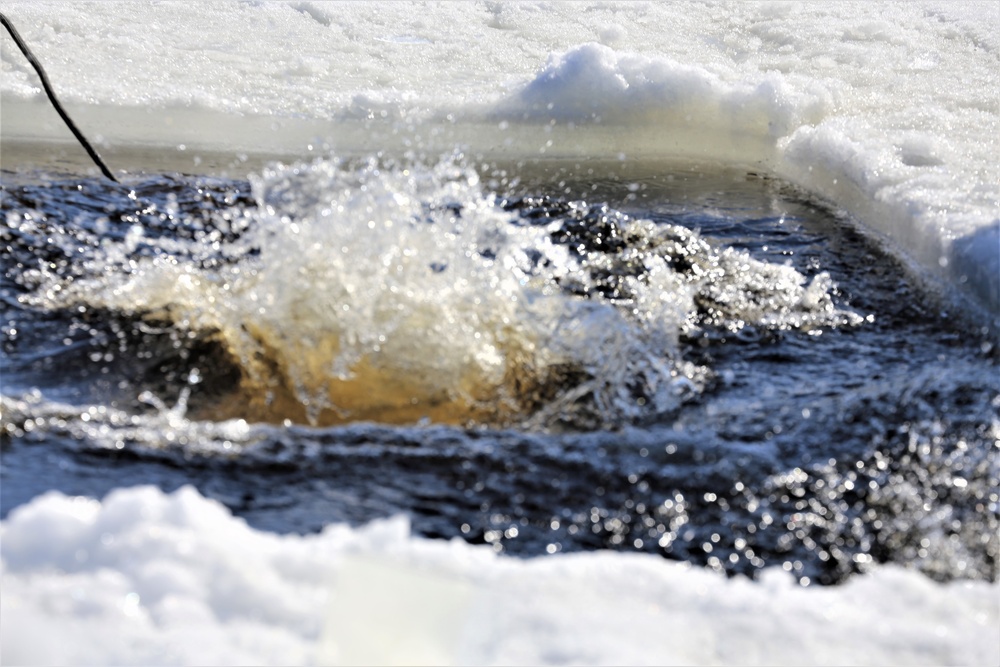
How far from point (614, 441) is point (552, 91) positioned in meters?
2.70

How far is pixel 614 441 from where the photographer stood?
6.47 ft

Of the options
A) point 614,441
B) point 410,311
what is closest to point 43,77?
point 410,311

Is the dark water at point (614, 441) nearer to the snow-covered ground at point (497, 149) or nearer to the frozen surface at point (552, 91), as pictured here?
A: the snow-covered ground at point (497, 149)

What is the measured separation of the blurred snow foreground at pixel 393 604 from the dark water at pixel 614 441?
0.13 metres

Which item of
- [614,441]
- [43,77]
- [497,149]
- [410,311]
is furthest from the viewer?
[497,149]

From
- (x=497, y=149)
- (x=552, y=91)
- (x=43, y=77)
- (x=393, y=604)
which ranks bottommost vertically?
(x=393, y=604)

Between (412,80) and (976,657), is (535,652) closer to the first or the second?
(976,657)

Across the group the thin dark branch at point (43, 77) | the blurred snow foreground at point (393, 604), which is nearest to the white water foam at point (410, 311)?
the thin dark branch at point (43, 77)

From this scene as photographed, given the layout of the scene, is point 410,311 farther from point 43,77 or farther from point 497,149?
point 497,149

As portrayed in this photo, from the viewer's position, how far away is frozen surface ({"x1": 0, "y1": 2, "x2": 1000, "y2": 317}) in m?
3.87

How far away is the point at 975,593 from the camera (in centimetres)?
152

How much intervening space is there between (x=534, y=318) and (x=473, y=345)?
20cm

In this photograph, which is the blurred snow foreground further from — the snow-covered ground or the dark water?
the dark water

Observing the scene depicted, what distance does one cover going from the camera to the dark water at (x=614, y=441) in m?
1.69
